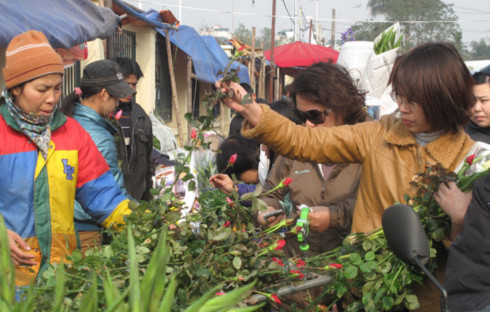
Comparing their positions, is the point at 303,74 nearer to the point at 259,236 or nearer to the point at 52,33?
the point at 259,236

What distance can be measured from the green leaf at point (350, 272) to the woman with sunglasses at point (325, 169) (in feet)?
2.83

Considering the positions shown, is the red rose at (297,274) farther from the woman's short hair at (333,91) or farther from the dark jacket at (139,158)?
the dark jacket at (139,158)

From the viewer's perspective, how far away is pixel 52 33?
5.62 metres

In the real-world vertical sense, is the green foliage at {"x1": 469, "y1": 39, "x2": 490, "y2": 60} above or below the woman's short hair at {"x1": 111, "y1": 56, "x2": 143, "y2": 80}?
below

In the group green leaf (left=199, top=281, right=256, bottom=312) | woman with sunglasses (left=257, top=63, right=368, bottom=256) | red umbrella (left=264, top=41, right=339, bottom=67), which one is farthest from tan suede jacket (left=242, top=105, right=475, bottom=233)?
red umbrella (left=264, top=41, right=339, bottom=67)

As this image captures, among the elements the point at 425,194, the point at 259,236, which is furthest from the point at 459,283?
the point at 259,236

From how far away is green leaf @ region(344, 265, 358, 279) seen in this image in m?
2.20

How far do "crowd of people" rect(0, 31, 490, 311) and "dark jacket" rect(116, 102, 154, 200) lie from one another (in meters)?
1.81

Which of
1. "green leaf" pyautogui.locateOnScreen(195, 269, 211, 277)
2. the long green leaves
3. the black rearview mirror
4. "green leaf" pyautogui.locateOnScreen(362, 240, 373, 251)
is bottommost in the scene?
"green leaf" pyautogui.locateOnScreen(362, 240, 373, 251)

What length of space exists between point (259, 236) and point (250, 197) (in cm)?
16

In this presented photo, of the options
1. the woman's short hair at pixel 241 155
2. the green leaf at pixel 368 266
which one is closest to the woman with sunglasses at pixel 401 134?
the green leaf at pixel 368 266

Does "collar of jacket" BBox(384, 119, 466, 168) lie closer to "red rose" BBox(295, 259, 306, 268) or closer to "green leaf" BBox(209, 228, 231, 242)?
"red rose" BBox(295, 259, 306, 268)

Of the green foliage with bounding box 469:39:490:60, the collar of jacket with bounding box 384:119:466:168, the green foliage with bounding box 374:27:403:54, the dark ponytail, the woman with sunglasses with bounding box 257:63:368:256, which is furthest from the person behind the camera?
the green foliage with bounding box 469:39:490:60

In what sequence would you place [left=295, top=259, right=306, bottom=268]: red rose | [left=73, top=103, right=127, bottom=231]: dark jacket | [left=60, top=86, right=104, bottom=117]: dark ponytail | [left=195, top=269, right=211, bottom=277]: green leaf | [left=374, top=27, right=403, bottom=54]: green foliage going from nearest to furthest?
[left=195, top=269, right=211, bottom=277]: green leaf
[left=295, top=259, right=306, bottom=268]: red rose
[left=73, top=103, right=127, bottom=231]: dark jacket
[left=60, top=86, right=104, bottom=117]: dark ponytail
[left=374, top=27, right=403, bottom=54]: green foliage
